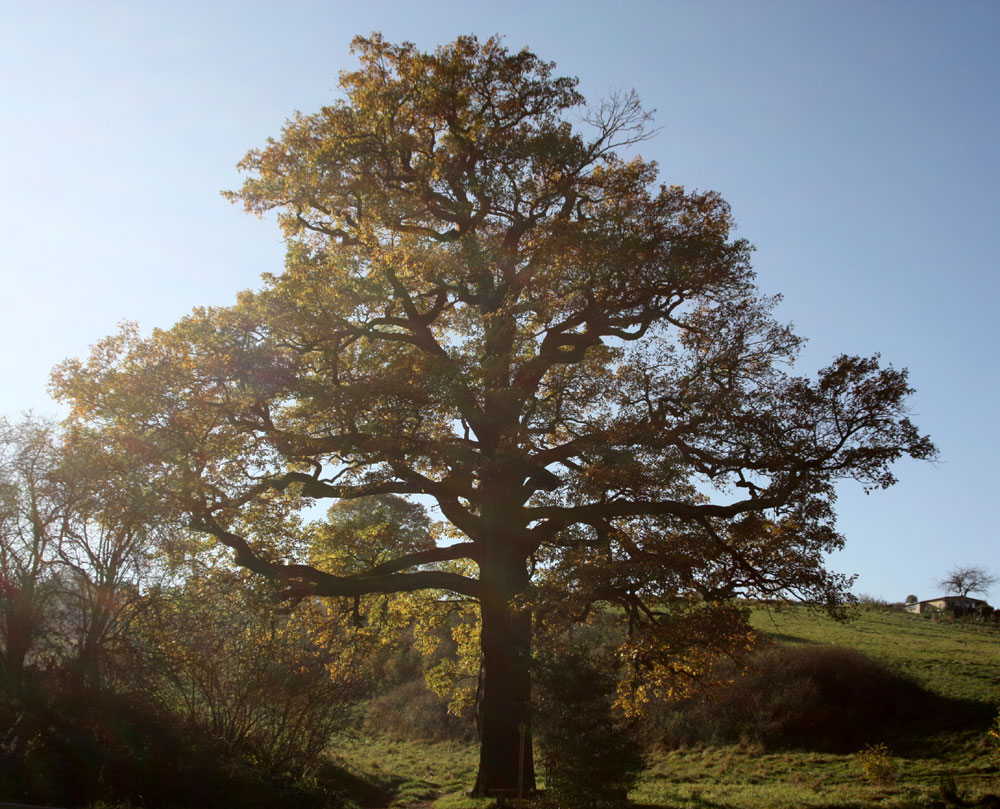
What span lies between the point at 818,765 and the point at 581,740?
1517 cm

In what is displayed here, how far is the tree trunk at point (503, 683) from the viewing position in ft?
52.5

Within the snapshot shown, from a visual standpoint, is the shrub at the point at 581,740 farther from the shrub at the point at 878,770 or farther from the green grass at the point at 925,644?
the shrub at the point at 878,770

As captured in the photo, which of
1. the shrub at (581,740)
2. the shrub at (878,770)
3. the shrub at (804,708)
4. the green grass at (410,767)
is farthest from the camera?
the shrub at (804,708)

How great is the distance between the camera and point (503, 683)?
653 inches

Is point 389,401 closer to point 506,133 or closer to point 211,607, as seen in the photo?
point 211,607

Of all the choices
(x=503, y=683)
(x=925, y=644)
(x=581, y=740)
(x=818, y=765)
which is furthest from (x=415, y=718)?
(x=581, y=740)

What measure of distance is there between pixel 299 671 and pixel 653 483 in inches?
359

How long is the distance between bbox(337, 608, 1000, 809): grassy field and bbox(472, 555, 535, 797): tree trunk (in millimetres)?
830

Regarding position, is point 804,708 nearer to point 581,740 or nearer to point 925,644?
point 925,644

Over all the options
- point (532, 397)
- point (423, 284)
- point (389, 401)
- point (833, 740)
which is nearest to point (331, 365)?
point (389, 401)

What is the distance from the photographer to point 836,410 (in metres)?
15.1

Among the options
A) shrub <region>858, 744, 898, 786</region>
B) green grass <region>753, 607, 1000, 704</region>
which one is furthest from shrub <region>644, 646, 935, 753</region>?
shrub <region>858, 744, 898, 786</region>

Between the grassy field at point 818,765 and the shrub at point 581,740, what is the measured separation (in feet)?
10.3

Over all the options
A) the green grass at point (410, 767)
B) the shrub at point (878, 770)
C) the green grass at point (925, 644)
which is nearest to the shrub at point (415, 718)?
the green grass at point (410, 767)
